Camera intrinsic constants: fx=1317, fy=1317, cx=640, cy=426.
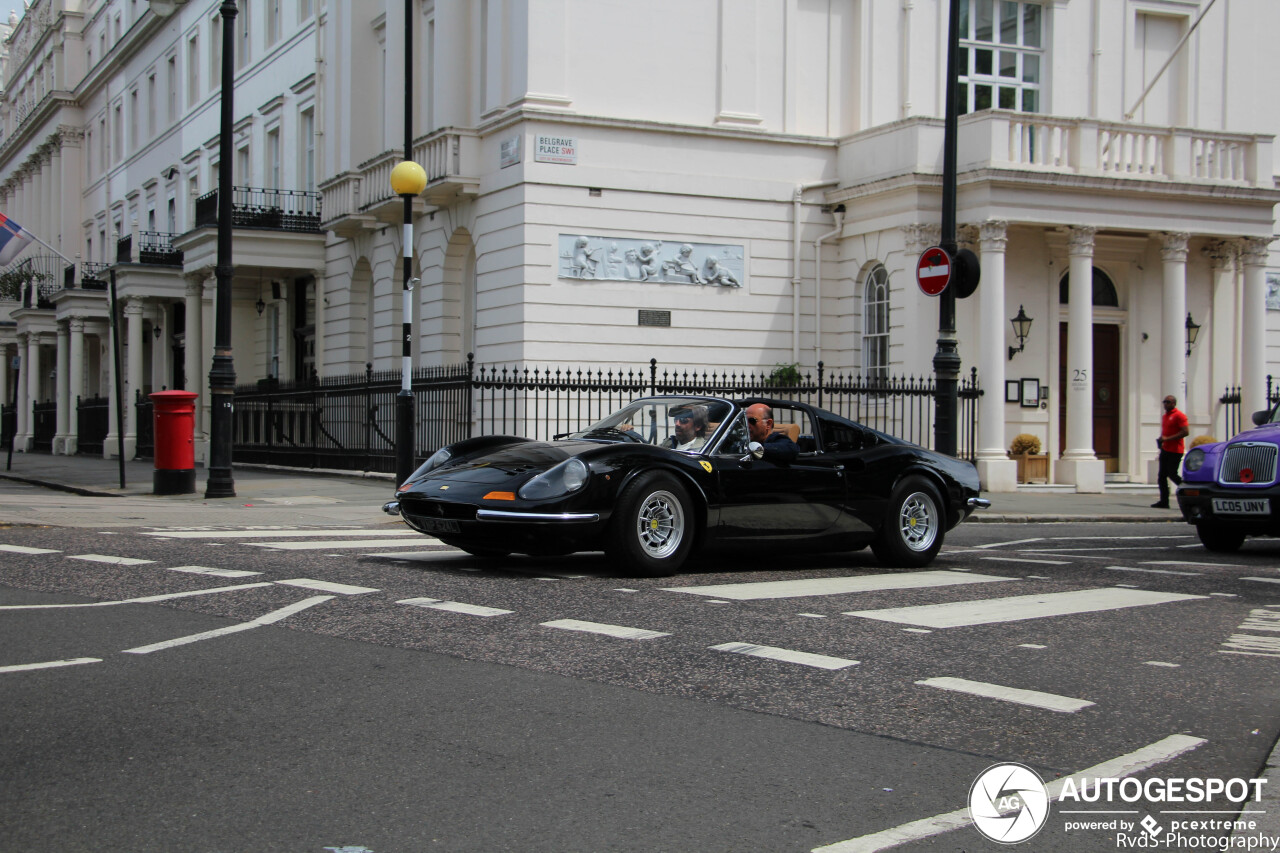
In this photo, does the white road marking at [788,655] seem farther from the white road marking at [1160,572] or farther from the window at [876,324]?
the window at [876,324]

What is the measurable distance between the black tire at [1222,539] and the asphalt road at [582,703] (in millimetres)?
3553

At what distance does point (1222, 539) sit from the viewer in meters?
12.7

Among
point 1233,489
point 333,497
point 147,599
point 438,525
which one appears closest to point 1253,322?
point 1233,489

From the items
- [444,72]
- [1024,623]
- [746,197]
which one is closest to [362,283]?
[444,72]

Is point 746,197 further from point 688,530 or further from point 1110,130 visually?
point 688,530

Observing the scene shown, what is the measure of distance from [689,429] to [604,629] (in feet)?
9.83

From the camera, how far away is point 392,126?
97.9 feet

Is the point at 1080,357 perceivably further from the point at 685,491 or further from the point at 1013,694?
the point at 1013,694

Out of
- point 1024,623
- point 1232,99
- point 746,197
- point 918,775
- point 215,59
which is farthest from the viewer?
point 215,59

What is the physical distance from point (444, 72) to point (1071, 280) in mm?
13049

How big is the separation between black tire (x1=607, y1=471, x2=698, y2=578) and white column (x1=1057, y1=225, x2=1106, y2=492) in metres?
16.1

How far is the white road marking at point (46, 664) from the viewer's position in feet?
18.5

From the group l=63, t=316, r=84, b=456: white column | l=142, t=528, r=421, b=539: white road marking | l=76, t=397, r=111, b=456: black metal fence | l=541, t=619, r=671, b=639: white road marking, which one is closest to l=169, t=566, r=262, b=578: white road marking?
l=142, t=528, r=421, b=539: white road marking

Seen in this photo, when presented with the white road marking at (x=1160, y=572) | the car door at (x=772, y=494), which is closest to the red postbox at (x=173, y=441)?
the car door at (x=772, y=494)
